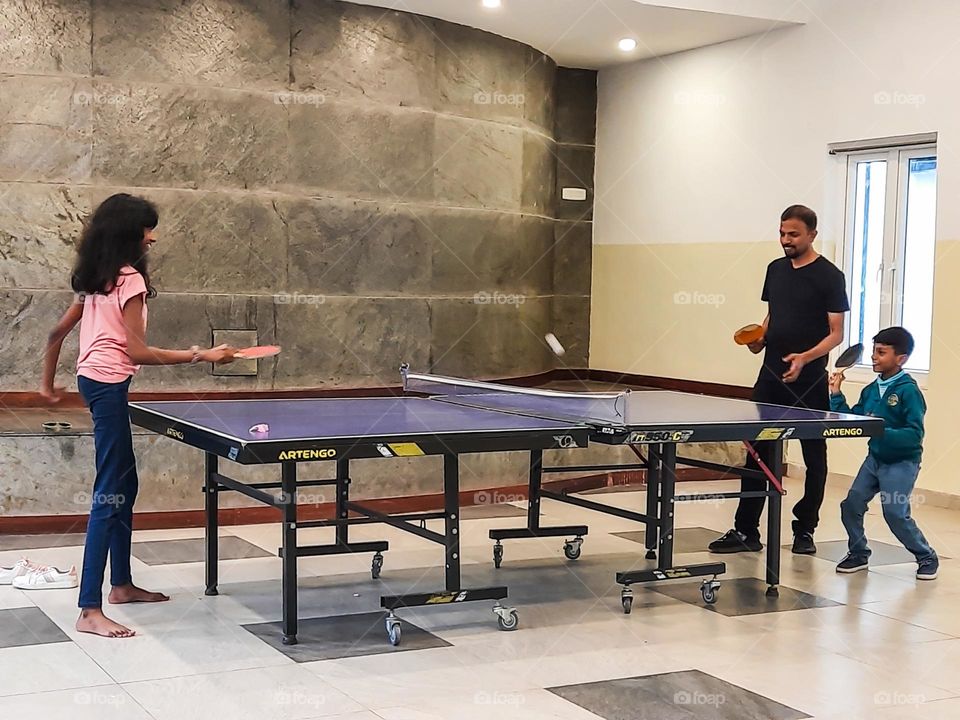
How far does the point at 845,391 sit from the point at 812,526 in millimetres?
2203

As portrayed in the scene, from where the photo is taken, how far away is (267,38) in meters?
7.38

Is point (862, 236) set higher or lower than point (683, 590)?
higher

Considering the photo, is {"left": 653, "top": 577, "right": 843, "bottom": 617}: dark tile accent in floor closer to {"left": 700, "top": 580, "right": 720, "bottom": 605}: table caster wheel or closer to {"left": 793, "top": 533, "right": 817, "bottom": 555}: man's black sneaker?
{"left": 700, "top": 580, "right": 720, "bottom": 605}: table caster wheel

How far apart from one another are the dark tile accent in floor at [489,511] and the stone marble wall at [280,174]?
134 cm

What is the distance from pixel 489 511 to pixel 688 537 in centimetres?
118

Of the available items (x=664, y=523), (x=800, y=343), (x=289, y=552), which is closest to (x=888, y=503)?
(x=800, y=343)

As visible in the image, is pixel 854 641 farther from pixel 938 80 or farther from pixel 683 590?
pixel 938 80

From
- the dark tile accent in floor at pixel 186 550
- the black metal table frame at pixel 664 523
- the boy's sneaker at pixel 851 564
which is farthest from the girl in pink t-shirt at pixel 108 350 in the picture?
the boy's sneaker at pixel 851 564

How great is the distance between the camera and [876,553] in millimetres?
6008

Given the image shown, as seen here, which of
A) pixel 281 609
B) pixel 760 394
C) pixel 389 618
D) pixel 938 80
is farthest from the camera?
pixel 938 80

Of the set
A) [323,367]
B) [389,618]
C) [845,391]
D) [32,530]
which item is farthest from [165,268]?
[845,391]

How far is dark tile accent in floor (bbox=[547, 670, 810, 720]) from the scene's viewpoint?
142 inches

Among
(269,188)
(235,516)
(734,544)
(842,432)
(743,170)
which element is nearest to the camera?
(842,432)

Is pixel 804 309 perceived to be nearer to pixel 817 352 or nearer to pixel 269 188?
pixel 817 352
